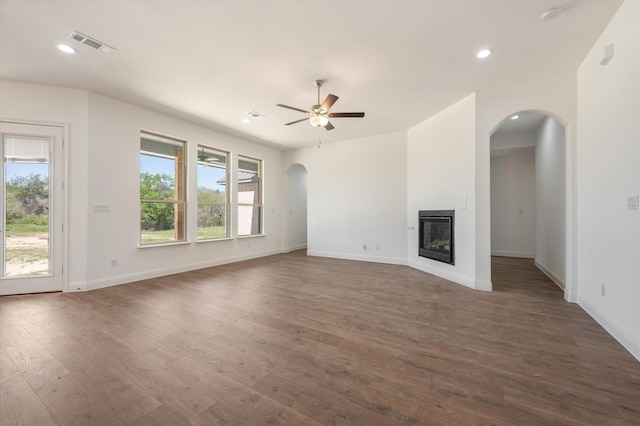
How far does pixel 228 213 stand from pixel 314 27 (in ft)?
15.4

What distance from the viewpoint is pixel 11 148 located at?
3717mm

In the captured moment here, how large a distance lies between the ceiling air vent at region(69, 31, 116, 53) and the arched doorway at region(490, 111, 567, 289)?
5257 mm

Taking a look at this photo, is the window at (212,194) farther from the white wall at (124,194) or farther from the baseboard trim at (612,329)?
the baseboard trim at (612,329)

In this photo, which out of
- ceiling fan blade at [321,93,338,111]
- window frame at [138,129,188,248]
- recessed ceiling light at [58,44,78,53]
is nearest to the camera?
recessed ceiling light at [58,44,78,53]

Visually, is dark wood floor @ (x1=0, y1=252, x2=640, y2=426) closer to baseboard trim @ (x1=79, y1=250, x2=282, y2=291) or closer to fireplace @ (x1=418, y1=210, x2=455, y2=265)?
baseboard trim @ (x1=79, y1=250, x2=282, y2=291)

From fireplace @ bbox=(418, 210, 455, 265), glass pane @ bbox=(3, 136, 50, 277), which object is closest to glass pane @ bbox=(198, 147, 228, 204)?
glass pane @ bbox=(3, 136, 50, 277)

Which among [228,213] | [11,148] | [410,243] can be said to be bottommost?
[410,243]

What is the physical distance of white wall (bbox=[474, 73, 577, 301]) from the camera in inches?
135

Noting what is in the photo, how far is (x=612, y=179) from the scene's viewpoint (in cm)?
254

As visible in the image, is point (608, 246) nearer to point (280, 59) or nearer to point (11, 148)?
point (280, 59)

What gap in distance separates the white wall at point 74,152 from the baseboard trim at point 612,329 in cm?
649

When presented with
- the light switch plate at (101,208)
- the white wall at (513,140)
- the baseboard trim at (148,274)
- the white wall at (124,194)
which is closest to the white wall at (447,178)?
the white wall at (513,140)

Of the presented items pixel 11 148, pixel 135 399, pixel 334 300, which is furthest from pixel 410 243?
pixel 11 148

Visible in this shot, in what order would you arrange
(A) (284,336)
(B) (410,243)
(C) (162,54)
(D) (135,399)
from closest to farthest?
(D) (135,399) < (A) (284,336) < (C) (162,54) < (B) (410,243)
